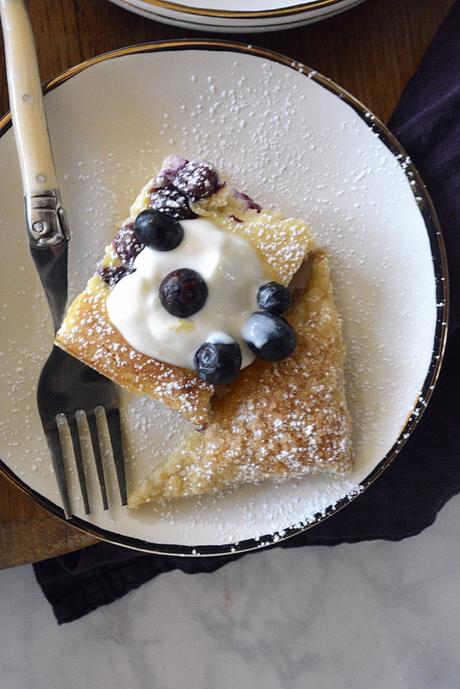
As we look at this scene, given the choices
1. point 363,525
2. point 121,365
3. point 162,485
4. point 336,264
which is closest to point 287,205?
point 336,264

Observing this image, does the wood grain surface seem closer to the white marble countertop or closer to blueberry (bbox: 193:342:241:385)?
blueberry (bbox: 193:342:241:385)

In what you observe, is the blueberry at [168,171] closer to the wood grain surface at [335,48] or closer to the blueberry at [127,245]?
the blueberry at [127,245]

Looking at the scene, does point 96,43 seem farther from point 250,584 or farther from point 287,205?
point 250,584

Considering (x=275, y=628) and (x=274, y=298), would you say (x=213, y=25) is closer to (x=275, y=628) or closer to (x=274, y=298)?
(x=274, y=298)

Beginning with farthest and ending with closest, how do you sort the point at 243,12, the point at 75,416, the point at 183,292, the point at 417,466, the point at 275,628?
1. the point at 275,628
2. the point at 417,466
3. the point at 75,416
4. the point at 243,12
5. the point at 183,292

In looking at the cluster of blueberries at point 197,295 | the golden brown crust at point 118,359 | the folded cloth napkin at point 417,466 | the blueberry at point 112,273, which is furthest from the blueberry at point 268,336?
the folded cloth napkin at point 417,466

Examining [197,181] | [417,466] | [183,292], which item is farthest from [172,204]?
[417,466]

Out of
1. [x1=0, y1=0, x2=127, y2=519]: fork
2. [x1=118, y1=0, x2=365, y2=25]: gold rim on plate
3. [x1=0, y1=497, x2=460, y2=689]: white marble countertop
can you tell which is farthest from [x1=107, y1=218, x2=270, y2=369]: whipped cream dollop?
[x1=0, y1=497, x2=460, y2=689]: white marble countertop

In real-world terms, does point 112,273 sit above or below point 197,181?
below
